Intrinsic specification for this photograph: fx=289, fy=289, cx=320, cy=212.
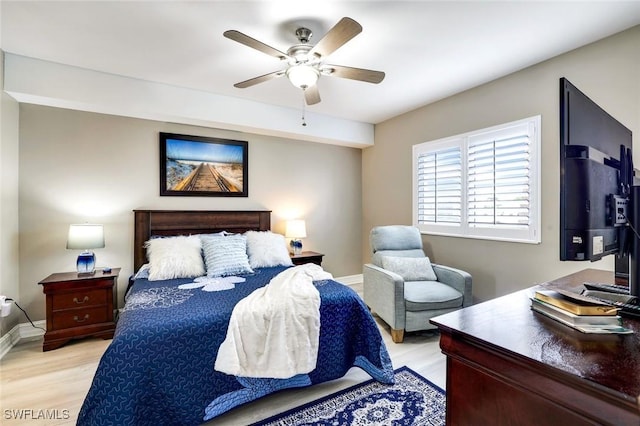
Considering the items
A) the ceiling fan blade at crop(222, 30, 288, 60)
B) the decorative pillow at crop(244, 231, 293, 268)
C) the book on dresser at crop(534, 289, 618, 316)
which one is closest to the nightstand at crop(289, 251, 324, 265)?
the decorative pillow at crop(244, 231, 293, 268)

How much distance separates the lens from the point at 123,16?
2133 millimetres

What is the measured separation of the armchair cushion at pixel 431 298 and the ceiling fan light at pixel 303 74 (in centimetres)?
215

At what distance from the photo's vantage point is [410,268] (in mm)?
3299

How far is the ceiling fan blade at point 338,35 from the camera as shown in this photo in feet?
5.57

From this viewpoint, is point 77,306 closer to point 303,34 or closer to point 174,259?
point 174,259

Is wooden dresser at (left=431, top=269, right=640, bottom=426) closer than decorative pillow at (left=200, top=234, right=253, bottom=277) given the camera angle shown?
Yes

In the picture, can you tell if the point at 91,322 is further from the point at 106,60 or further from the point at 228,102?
the point at 228,102

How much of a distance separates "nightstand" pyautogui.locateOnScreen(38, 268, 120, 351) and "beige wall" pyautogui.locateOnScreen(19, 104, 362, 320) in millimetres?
375

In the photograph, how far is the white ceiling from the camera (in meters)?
2.04

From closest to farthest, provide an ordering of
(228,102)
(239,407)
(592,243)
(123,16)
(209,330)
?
(592,243), (209,330), (239,407), (123,16), (228,102)

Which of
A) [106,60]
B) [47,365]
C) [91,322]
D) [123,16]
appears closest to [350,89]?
[123,16]

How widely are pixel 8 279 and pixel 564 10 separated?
516 cm

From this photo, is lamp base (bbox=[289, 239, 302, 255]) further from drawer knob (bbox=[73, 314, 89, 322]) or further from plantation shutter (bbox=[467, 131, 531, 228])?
drawer knob (bbox=[73, 314, 89, 322])

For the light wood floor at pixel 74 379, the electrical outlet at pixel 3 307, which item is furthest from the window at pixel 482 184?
the electrical outlet at pixel 3 307
